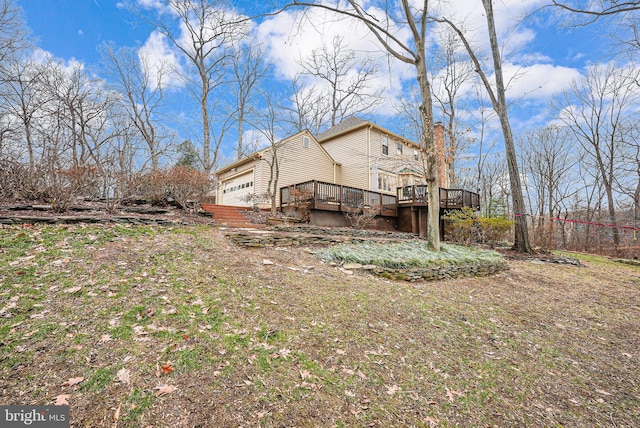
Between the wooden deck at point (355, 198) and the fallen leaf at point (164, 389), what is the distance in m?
9.75

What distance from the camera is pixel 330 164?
17.2 metres

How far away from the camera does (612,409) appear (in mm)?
2551

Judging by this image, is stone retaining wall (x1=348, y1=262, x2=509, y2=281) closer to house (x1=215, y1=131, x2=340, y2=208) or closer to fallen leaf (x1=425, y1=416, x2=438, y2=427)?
fallen leaf (x1=425, y1=416, x2=438, y2=427)

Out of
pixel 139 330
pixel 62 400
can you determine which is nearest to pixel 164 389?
pixel 62 400

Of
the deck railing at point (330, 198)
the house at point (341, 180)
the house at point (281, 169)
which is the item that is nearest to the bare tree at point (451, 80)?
the house at point (341, 180)

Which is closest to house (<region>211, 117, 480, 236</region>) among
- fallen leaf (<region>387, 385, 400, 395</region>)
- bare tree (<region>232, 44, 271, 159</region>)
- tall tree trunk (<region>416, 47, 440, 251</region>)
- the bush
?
tall tree trunk (<region>416, 47, 440, 251</region>)

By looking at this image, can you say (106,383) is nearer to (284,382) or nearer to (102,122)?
(284,382)

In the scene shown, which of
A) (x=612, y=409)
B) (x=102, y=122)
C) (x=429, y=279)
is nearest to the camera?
(x=612, y=409)

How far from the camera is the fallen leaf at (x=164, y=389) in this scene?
1991mm

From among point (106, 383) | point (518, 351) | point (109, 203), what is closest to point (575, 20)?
point (518, 351)

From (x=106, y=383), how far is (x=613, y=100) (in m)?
23.2

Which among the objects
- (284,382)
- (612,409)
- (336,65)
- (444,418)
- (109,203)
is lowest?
(612,409)

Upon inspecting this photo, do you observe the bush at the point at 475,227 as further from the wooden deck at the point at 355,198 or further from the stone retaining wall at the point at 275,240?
the stone retaining wall at the point at 275,240

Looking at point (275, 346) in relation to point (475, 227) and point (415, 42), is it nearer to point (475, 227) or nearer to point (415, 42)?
point (415, 42)
